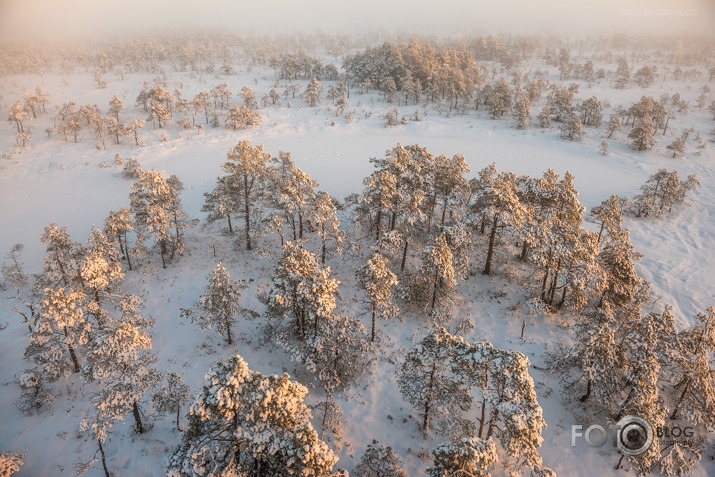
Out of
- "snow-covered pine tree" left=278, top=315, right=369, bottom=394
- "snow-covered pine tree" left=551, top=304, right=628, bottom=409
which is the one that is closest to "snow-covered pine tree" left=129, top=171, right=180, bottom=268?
"snow-covered pine tree" left=278, top=315, right=369, bottom=394

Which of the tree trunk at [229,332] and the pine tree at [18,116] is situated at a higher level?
the pine tree at [18,116]

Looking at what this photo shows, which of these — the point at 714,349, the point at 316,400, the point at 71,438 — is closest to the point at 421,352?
the point at 316,400

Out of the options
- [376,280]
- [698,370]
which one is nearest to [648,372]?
[698,370]

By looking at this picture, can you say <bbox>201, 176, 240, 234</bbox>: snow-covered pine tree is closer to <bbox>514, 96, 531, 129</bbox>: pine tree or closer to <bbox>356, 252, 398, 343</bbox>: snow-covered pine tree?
<bbox>356, 252, 398, 343</bbox>: snow-covered pine tree

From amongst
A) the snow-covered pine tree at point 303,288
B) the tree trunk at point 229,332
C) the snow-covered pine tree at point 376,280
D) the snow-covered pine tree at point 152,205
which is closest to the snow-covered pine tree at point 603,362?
the snow-covered pine tree at point 376,280

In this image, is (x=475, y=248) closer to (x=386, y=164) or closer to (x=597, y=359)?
(x=386, y=164)

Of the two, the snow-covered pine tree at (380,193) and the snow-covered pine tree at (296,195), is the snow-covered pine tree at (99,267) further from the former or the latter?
the snow-covered pine tree at (380,193)

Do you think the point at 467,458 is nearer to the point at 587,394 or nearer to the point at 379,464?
the point at 379,464
